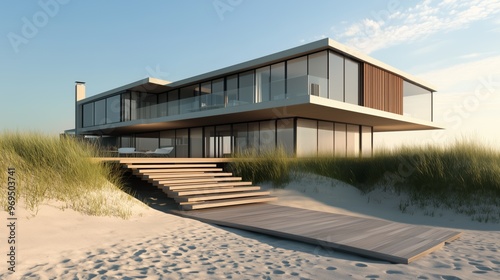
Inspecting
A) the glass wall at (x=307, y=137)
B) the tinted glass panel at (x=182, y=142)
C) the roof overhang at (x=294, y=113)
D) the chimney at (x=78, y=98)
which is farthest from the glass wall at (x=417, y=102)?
the chimney at (x=78, y=98)

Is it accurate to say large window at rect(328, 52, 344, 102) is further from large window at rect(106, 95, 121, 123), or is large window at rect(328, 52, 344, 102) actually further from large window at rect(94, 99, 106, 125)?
large window at rect(94, 99, 106, 125)

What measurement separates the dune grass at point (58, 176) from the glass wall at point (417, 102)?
58.7 ft

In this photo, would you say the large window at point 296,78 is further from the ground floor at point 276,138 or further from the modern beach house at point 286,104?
the ground floor at point 276,138

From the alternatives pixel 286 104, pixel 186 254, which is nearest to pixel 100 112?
pixel 286 104

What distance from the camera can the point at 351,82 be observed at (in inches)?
612

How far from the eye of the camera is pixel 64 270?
3.55m

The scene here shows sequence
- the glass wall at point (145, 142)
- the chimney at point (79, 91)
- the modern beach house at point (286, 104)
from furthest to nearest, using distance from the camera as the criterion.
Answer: the chimney at point (79, 91) → the glass wall at point (145, 142) → the modern beach house at point (286, 104)

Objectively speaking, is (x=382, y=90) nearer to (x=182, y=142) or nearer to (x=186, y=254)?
(x=182, y=142)

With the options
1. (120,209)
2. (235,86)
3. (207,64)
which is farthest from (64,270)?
(207,64)

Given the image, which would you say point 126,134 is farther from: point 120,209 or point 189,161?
point 120,209

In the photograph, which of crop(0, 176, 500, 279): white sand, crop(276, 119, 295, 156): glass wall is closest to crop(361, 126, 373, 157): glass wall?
crop(276, 119, 295, 156): glass wall

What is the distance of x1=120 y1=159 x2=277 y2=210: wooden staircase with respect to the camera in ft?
25.3

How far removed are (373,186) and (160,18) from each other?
864cm

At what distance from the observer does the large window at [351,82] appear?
49.8 ft
